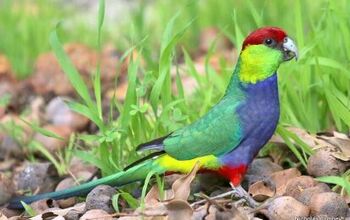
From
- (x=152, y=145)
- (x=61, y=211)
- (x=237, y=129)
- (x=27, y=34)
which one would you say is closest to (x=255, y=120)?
(x=237, y=129)

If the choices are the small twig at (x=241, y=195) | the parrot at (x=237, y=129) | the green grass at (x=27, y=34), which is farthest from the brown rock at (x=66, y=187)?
the green grass at (x=27, y=34)

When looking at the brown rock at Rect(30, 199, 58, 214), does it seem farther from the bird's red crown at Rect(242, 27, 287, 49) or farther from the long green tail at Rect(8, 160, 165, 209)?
the bird's red crown at Rect(242, 27, 287, 49)

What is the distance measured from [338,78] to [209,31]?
203cm

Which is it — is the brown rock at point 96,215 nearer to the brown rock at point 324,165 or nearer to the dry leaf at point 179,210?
the dry leaf at point 179,210

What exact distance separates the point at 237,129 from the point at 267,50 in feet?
0.88

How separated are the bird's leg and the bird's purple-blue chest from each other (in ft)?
0.25

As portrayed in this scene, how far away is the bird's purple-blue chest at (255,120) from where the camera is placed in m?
2.95

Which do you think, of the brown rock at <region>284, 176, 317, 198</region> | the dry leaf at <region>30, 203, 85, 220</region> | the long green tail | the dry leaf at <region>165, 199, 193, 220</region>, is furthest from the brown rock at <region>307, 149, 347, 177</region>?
the dry leaf at <region>30, 203, 85, 220</region>

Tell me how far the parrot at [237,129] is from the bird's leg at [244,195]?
0.06ft

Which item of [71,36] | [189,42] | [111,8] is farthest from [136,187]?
[111,8]

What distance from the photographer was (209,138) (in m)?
2.95

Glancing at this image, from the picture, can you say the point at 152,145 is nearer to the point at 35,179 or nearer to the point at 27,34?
the point at 35,179

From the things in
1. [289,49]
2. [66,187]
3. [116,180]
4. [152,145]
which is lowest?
[66,187]

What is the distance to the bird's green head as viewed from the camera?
2973mm
